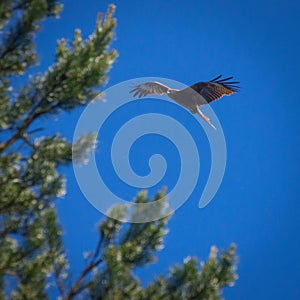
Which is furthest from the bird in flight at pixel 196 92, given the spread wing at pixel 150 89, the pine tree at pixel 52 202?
the pine tree at pixel 52 202

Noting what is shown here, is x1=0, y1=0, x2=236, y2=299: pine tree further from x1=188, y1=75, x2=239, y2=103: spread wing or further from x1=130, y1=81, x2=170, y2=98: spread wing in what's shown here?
x1=130, y1=81, x2=170, y2=98: spread wing

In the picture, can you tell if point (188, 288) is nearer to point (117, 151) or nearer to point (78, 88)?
point (78, 88)

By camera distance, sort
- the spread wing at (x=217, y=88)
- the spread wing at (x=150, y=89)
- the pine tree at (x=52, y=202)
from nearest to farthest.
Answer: the pine tree at (x=52, y=202) < the spread wing at (x=217, y=88) < the spread wing at (x=150, y=89)

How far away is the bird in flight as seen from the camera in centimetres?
1111

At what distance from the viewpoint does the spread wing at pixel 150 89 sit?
1324cm

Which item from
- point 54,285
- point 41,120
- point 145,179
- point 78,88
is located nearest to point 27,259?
point 54,285

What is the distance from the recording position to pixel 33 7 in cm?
589

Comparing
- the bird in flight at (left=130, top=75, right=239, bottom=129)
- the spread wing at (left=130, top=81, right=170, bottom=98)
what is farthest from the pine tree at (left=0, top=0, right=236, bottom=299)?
the spread wing at (left=130, top=81, right=170, bottom=98)

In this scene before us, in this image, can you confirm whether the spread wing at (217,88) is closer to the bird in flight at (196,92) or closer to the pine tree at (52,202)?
the bird in flight at (196,92)

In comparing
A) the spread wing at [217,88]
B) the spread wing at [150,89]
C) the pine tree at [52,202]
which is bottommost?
the pine tree at [52,202]

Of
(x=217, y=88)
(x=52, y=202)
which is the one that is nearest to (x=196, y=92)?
(x=217, y=88)

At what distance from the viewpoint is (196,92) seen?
11.7 m

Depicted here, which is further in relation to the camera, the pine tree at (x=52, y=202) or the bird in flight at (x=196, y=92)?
the bird in flight at (x=196, y=92)

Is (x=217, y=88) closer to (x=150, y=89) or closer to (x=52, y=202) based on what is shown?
(x=150, y=89)
